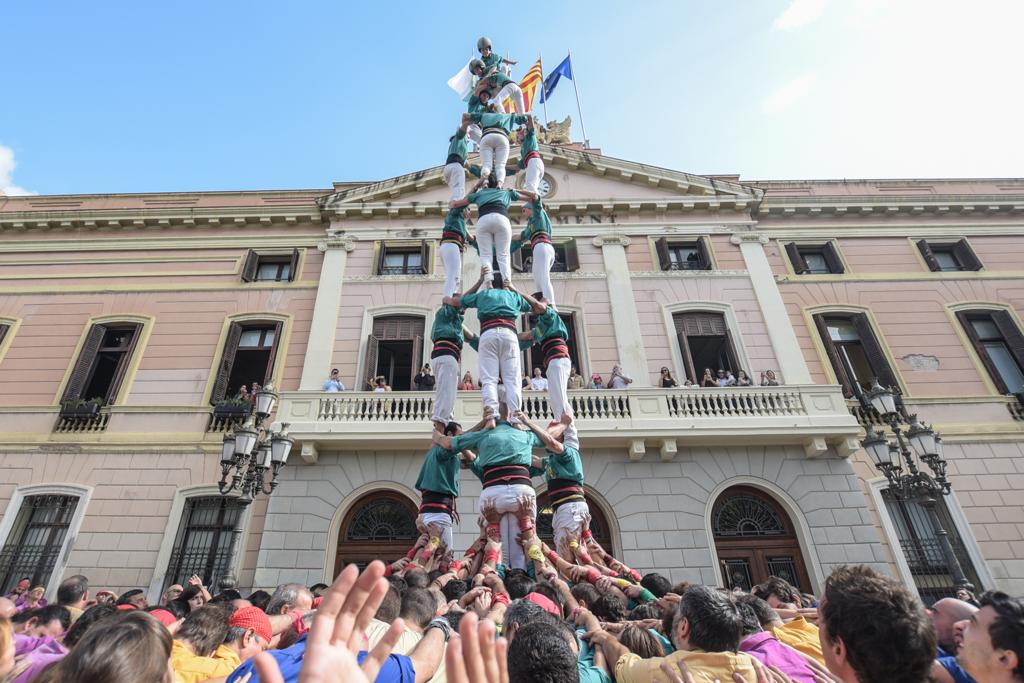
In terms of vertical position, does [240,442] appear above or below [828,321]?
below

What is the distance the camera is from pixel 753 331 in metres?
13.9

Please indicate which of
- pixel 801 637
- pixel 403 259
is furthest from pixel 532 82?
pixel 801 637

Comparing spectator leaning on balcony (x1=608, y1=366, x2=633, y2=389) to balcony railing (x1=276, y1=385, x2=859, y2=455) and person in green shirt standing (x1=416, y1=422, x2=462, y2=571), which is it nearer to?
balcony railing (x1=276, y1=385, x2=859, y2=455)

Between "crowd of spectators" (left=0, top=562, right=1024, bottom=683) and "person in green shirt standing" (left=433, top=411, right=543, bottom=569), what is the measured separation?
43.6 inches

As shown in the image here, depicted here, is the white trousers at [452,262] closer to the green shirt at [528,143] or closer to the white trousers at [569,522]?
the green shirt at [528,143]

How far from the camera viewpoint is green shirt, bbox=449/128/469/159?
799cm

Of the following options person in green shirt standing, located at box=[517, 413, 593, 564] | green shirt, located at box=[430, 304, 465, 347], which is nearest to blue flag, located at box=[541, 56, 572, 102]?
green shirt, located at box=[430, 304, 465, 347]

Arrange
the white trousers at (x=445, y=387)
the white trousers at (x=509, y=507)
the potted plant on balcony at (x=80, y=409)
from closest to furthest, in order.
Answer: the white trousers at (x=509, y=507) < the white trousers at (x=445, y=387) < the potted plant on balcony at (x=80, y=409)

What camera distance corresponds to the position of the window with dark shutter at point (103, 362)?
43.4 ft

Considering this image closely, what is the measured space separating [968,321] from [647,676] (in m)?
16.7

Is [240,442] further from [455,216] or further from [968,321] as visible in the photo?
[968,321]

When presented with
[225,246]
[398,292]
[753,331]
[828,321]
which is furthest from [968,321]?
[225,246]

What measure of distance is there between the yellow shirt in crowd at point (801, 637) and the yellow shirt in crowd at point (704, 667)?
36.1 inches

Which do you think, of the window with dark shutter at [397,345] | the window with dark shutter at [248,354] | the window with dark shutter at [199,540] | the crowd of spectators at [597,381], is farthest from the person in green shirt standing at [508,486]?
the window with dark shutter at [248,354]
